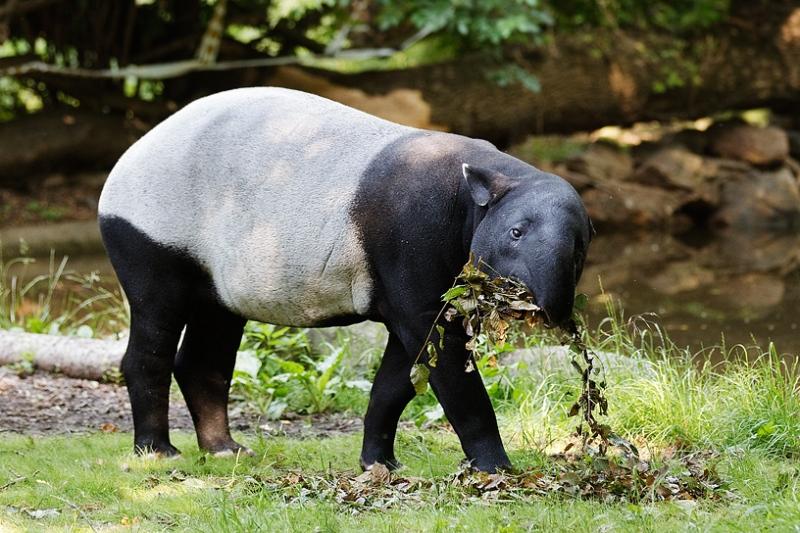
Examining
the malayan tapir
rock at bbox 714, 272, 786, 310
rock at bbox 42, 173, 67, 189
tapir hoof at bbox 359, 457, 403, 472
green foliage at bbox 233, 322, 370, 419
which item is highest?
the malayan tapir

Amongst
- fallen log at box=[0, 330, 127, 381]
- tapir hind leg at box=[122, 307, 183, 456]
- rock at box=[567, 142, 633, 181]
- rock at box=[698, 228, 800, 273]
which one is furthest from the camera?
rock at box=[567, 142, 633, 181]

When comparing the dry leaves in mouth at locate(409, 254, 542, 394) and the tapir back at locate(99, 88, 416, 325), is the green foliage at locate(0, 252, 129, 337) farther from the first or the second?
the dry leaves in mouth at locate(409, 254, 542, 394)

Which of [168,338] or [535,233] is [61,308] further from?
[535,233]

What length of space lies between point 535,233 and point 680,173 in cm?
1458

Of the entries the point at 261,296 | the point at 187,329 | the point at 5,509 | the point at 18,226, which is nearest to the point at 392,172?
the point at 261,296

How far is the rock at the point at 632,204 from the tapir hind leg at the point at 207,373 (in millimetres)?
12513

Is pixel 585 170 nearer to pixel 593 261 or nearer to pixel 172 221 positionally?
pixel 593 261

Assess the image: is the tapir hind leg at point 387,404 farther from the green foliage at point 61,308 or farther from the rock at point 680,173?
the rock at point 680,173

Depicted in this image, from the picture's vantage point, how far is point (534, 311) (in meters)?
4.68

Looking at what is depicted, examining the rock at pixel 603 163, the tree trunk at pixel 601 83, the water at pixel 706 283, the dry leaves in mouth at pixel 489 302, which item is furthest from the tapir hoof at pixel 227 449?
the rock at pixel 603 163

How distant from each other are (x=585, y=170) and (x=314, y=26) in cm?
505

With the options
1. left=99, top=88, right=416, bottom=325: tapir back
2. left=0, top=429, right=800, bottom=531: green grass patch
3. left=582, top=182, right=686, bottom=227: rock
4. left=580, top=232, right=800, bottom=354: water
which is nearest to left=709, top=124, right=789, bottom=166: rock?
left=582, top=182, right=686, bottom=227: rock

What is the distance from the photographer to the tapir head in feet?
15.2

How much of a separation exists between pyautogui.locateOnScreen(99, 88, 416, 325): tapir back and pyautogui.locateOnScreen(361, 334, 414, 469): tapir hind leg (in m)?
0.43
